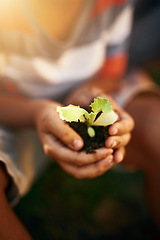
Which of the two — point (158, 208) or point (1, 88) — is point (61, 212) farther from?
point (1, 88)

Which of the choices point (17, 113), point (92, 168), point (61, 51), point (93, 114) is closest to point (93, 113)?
point (93, 114)

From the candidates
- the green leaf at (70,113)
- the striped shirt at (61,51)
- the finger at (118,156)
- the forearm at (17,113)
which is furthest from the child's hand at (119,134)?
the striped shirt at (61,51)

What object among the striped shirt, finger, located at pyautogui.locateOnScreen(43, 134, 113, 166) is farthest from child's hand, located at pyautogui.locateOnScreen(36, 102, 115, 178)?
the striped shirt

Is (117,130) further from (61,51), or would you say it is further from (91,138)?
(61,51)

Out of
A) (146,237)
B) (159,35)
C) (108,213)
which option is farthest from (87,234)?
(159,35)

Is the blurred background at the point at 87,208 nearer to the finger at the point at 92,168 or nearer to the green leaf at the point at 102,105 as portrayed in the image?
the finger at the point at 92,168

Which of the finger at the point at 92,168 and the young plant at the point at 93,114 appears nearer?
the young plant at the point at 93,114
